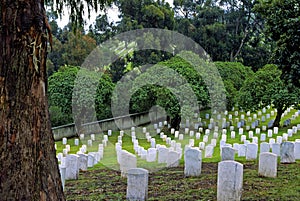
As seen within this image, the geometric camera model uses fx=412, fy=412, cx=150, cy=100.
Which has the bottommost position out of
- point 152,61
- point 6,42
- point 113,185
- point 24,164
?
point 113,185

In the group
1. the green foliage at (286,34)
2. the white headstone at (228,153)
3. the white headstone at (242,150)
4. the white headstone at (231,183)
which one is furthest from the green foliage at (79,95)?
the white headstone at (231,183)

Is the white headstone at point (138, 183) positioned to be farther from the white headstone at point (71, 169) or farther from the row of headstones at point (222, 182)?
the white headstone at point (71, 169)

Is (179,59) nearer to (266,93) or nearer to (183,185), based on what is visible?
(266,93)

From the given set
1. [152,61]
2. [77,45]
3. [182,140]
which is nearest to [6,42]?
[182,140]

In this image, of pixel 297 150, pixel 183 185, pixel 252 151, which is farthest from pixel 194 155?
pixel 297 150

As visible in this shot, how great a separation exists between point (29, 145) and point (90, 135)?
54.8 feet

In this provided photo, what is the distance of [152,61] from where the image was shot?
2778 centimetres

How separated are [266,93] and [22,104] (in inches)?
734

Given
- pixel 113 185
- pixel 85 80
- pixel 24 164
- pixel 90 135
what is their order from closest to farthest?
pixel 24 164 < pixel 113 185 < pixel 90 135 < pixel 85 80

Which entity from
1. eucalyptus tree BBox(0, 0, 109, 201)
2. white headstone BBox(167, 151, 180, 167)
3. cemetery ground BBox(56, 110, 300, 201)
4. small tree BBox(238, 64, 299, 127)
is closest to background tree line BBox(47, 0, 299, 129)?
small tree BBox(238, 64, 299, 127)

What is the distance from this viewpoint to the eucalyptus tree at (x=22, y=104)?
13.6 ft

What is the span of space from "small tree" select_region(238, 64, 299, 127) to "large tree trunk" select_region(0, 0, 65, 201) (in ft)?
59.5

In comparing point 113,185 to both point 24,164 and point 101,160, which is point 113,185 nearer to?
point 24,164

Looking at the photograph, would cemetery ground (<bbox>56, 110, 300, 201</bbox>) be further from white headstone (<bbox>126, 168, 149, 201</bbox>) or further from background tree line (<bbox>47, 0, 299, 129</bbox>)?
background tree line (<bbox>47, 0, 299, 129</bbox>)
